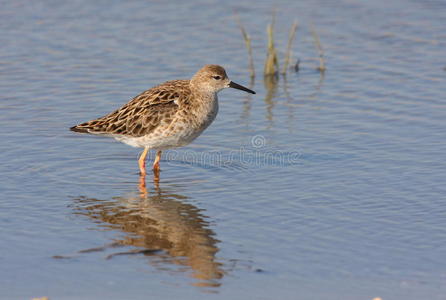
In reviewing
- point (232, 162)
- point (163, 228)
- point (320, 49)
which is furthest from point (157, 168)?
point (320, 49)

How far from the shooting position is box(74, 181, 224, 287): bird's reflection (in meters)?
8.74

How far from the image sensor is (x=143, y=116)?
1241cm

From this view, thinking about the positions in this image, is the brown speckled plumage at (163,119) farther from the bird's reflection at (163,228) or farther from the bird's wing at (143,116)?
the bird's reflection at (163,228)

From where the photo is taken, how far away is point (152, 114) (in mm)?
12383

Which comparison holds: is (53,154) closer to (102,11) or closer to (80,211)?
(80,211)

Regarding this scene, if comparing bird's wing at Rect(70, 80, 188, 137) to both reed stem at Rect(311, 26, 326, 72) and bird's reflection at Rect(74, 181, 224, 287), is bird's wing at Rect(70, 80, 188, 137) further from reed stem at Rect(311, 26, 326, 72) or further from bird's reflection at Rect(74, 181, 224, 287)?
reed stem at Rect(311, 26, 326, 72)

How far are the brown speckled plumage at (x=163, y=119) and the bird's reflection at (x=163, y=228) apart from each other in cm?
92

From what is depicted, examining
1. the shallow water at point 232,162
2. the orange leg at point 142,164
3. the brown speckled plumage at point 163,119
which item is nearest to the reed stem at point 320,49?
the shallow water at point 232,162

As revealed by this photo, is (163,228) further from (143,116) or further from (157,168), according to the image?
(143,116)

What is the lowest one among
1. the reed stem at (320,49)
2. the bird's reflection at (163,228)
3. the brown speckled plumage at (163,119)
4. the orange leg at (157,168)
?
the bird's reflection at (163,228)

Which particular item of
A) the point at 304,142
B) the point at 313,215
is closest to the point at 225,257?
the point at 313,215

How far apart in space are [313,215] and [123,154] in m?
4.25

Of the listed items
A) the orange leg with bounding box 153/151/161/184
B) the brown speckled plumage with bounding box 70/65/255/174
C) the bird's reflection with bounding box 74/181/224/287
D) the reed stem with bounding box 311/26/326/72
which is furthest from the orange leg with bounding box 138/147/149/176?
the reed stem with bounding box 311/26/326/72

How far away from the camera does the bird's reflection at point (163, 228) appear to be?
28.7 feet
